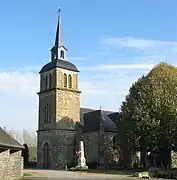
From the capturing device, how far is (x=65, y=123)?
48.7 m

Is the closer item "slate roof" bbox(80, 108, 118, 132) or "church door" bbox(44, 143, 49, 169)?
"slate roof" bbox(80, 108, 118, 132)

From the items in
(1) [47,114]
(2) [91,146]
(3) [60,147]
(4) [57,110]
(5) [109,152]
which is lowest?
(5) [109,152]

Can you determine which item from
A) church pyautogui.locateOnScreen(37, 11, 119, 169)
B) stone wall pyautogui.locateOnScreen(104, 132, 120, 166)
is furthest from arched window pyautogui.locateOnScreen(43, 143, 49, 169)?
stone wall pyautogui.locateOnScreen(104, 132, 120, 166)

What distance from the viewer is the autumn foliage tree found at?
35.0 metres

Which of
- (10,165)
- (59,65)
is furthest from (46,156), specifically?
(10,165)

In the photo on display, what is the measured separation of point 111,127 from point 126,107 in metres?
10.5

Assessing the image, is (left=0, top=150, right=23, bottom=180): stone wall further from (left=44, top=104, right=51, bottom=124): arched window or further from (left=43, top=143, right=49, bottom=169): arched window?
(left=44, top=104, right=51, bottom=124): arched window

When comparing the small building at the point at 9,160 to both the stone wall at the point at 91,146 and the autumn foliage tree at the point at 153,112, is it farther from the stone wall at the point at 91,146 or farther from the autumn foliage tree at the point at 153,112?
the stone wall at the point at 91,146

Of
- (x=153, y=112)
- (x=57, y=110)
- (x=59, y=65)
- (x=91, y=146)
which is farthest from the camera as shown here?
(x=59, y=65)

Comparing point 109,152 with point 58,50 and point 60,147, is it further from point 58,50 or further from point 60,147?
point 58,50

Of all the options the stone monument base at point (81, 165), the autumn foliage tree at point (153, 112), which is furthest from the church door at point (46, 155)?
the autumn foliage tree at point (153, 112)

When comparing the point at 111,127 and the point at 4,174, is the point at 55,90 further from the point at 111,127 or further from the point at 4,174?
the point at 4,174

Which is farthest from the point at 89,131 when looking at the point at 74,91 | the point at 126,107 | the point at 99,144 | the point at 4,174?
the point at 4,174

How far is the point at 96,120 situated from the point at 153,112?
13878 millimetres
